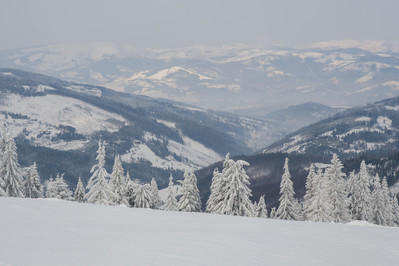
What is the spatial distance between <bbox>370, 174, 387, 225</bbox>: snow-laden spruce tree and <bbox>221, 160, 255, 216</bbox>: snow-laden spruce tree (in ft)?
105

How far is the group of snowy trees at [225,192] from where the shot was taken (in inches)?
2074

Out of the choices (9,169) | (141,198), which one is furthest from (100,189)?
(9,169)

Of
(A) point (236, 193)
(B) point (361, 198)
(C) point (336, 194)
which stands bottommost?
(B) point (361, 198)

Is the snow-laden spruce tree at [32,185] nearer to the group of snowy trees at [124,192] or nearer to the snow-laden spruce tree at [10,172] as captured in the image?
the snow-laden spruce tree at [10,172]

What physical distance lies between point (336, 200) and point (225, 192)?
2224 cm

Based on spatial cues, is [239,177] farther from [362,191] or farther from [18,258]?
[18,258]

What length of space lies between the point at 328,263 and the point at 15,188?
52368mm

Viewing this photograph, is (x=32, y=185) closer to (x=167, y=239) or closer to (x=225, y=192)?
(x=225, y=192)

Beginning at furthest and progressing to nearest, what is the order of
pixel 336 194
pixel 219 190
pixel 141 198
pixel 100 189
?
pixel 336 194 < pixel 141 198 < pixel 100 189 < pixel 219 190

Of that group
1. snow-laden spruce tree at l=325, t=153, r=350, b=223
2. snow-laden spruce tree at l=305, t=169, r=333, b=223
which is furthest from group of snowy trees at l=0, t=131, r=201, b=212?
snow-laden spruce tree at l=325, t=153, r=350, b=223

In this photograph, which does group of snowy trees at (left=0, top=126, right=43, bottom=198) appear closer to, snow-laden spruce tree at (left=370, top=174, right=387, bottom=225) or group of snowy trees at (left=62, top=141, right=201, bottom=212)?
group of snowy trees at (left=62, top=141, right=201, bottom=212)

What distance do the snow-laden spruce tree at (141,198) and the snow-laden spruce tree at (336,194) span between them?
97.9ft

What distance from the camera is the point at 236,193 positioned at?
51.8 meters

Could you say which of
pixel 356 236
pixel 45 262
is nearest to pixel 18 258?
pixel 45 262
